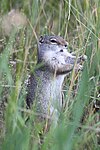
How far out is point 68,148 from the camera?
104 inches

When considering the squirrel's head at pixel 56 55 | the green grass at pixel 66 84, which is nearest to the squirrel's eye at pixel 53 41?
the squirrel's head at pixel 56 55

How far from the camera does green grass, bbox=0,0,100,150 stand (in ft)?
9.10

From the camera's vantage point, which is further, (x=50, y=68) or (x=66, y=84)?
(x=66, y=84)

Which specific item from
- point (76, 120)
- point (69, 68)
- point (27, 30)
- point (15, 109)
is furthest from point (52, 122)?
point (27, 30)

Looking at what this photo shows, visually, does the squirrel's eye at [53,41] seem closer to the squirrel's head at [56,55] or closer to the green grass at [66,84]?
the squirrel's head at [56,55]

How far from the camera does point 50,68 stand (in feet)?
14.1

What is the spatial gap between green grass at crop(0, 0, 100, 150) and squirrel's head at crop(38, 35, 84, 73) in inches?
3.4

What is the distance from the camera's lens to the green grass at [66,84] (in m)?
2.77

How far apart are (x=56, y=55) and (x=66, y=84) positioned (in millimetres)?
280

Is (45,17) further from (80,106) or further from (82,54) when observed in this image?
(80,106)

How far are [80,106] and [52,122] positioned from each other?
0.54 m

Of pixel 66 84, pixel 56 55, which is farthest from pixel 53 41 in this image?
pixel 66 84

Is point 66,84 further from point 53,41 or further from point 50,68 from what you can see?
point 53,41

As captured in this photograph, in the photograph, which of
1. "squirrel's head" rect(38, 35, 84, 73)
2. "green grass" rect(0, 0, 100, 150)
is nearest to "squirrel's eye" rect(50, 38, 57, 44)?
"squirrel's head" rect(38, 35, 84, 73)
